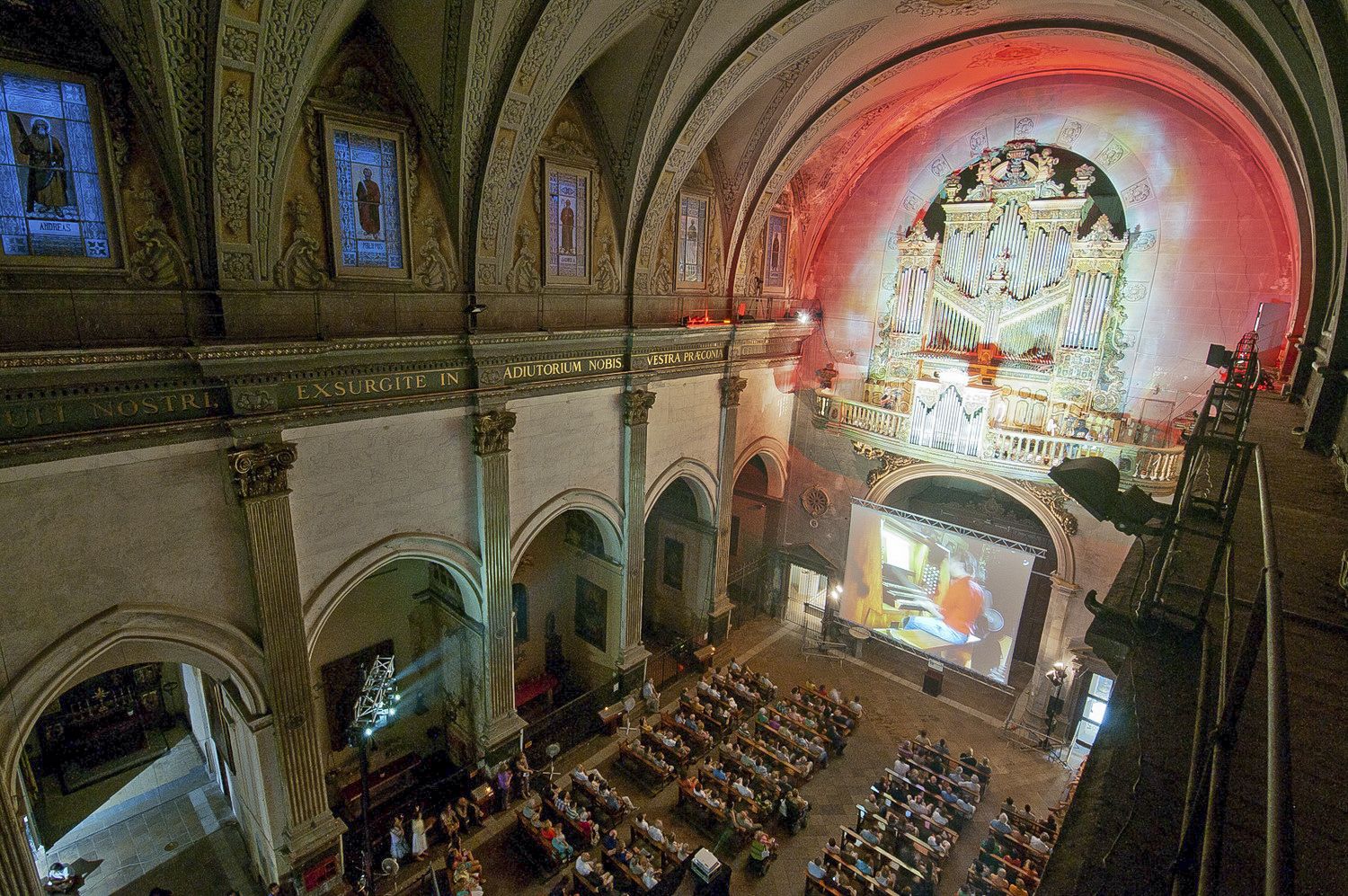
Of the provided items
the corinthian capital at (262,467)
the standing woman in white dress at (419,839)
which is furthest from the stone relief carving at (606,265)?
the standing woman in white dress at (419,839)

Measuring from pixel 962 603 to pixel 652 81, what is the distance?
43.0 feet

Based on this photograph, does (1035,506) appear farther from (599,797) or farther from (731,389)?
(599,797)

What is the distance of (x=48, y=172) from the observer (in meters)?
6.95

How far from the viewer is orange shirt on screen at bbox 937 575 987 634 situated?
15.3 meters

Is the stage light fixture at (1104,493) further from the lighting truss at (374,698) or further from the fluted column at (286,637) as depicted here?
the fluted column at (286,637)

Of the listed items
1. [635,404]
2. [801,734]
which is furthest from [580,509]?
[801,734]

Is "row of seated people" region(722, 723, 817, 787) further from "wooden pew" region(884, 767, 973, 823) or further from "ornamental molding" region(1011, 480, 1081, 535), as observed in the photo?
"ornamental molding" region(1011, 480, 1081, 535)

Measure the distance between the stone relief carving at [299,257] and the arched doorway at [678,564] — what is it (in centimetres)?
948

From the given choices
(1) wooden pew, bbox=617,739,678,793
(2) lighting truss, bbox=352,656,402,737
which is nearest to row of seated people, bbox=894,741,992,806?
(1) wooden pew, bbox=617,739,678,793

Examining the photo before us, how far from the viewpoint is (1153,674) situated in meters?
3.84

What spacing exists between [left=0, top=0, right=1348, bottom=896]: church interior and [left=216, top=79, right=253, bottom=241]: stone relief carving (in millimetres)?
52

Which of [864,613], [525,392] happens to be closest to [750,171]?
[525,392]

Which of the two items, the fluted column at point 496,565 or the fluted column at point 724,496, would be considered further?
the fluted column at point 724,496

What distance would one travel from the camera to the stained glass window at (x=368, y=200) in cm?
906
